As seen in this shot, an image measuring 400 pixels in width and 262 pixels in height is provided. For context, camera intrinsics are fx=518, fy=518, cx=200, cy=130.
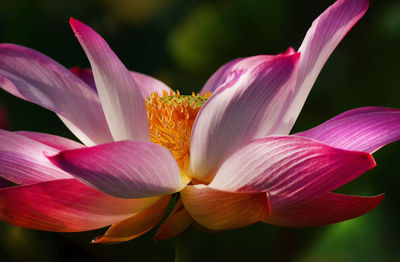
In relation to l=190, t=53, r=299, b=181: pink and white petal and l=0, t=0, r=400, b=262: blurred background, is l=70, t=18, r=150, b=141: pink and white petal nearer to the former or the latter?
l=190, t=53, r=299, b=181: pink and white petal

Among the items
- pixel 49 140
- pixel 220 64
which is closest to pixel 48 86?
pixel 49 140

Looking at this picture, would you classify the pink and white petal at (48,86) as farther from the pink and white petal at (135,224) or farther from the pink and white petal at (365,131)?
the pink and white petal at (365,131)

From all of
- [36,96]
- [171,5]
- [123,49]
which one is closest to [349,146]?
[36,96]

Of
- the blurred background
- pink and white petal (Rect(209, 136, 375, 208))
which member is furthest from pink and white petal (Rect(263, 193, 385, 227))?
the blurred background

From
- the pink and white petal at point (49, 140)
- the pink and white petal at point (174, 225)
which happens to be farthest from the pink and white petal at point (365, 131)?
the pink and white petal at point (49, 140)

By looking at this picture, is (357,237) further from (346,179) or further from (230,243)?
(346,179)

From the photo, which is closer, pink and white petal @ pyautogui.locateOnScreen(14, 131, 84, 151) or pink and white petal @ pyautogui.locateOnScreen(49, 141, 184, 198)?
pink and white petal @ pyautogui.locateOnScreen(49, 141, 184, 198)
